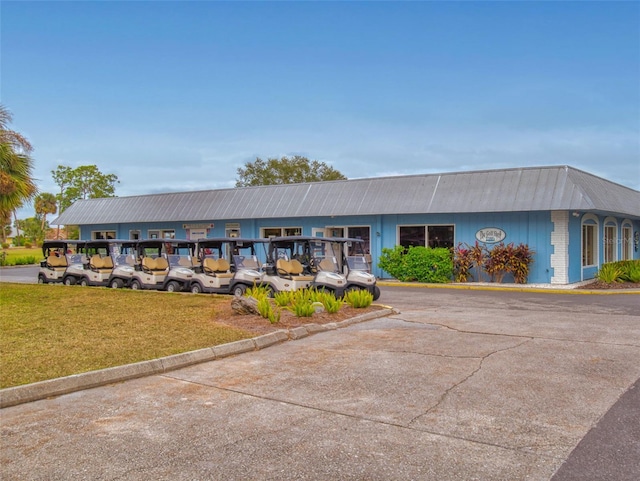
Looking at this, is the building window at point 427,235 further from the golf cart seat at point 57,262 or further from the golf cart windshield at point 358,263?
the golf cart seat at point 57,262

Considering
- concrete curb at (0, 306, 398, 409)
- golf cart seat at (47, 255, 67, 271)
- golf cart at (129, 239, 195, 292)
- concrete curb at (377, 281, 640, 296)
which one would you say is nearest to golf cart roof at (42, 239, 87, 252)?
golf cart seat at (47, 255, 67, 271)

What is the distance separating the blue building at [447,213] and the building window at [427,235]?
39mm

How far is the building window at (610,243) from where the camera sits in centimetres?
2277

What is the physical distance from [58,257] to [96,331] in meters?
14.1

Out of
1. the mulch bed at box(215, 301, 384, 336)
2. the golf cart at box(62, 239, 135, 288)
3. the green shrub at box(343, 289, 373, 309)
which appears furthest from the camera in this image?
the golf cart at box(62, 239, 135, 288)

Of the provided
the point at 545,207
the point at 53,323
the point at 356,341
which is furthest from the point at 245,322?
the point at 545,207

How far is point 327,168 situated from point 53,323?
4364 cm

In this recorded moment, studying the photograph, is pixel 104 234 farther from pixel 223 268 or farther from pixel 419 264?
pixel 419 264

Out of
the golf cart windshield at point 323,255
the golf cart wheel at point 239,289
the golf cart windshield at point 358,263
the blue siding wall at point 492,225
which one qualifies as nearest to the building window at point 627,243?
the blue siding wall at point 492,225

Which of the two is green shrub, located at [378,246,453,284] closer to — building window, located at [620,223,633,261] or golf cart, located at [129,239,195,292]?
golf cart, located at [129,239,195,292]

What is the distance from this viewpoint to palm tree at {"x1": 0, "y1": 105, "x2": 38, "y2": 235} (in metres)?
15.8

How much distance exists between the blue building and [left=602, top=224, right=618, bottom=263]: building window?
41mm

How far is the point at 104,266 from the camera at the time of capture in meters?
20.4

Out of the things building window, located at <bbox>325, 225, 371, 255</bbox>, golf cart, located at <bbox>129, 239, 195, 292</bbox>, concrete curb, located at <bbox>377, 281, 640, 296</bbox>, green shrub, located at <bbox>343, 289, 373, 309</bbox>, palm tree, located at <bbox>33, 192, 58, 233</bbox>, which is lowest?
concrete curb, located at <bbox>377, 281, 640, 296</bbox>
